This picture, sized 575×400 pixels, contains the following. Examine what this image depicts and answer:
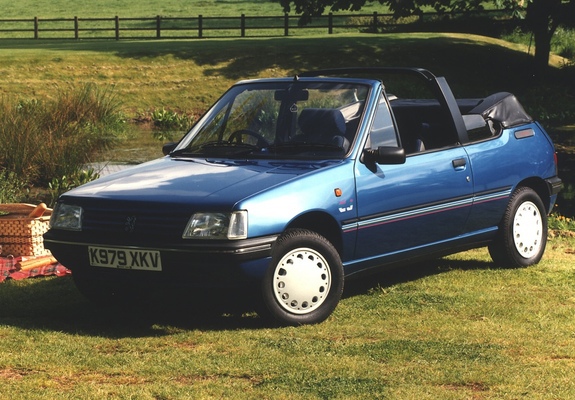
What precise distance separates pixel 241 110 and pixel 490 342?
3032mm

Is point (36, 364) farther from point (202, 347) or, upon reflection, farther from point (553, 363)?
point (553, 363)

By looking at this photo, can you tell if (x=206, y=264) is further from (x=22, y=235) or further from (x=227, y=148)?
(x=22, y=235)

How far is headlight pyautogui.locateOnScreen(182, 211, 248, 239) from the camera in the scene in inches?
316

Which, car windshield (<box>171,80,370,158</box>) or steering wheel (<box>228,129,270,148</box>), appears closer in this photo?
car windshield (<box>171,80,370,158</box>)

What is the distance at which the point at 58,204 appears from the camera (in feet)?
28.7

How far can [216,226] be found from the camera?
8.02 m

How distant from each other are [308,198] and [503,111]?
3221 mm

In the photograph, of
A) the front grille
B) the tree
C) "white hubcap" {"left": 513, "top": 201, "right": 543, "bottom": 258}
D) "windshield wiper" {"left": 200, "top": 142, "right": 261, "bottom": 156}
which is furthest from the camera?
the tree

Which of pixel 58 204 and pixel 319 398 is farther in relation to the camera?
pixel 58 204

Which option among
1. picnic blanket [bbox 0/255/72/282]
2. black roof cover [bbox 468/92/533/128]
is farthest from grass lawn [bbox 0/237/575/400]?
black roof cover [bbox 468/92/533/128]

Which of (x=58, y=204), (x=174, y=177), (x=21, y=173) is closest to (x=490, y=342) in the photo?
(x=174, y=177)

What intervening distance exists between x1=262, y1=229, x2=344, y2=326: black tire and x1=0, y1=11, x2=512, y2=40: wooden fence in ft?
122

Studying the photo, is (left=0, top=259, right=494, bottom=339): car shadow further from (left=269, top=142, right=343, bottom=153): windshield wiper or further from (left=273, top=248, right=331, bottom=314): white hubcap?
(left=269, top=142, right=343, bottom=153): windshield wiper

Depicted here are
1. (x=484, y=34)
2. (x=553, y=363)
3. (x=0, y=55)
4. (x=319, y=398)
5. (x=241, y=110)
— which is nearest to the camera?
(x=319, y=398)
